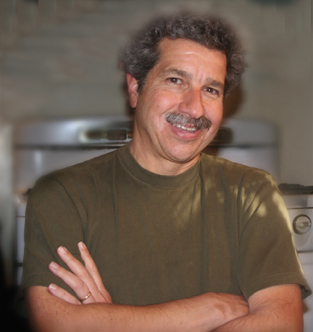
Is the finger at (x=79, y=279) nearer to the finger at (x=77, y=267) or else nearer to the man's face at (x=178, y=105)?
the finger at (x=77, y=267)

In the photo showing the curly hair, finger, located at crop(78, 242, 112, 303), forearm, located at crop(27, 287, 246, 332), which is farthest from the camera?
the curly hair

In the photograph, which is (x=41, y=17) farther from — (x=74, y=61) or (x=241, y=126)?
(x=241, y=126)

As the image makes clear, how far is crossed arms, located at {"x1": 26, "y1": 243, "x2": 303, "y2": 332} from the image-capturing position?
754 mm

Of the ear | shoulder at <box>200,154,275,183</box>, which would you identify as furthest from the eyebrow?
shoulder at <box>200,154,275,183</box>

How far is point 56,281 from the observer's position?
2.62 feet

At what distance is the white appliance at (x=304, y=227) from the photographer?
1317 mm

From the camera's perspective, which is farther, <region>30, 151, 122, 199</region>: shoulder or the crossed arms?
<region>30, 151, 122, 199</region>: shoulder

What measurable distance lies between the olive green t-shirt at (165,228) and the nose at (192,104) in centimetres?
18

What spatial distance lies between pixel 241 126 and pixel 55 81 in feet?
2.61

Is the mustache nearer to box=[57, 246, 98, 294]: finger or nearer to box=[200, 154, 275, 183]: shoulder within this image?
box=[200, 154, 275, 183]: shoulder

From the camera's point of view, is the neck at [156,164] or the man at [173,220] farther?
the neck at [156,164]

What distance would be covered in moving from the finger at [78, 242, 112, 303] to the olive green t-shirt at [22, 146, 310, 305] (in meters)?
0.03

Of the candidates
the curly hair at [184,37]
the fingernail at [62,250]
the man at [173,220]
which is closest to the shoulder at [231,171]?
the man at [173,220]

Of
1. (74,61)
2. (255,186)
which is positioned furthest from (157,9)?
(255,186)
